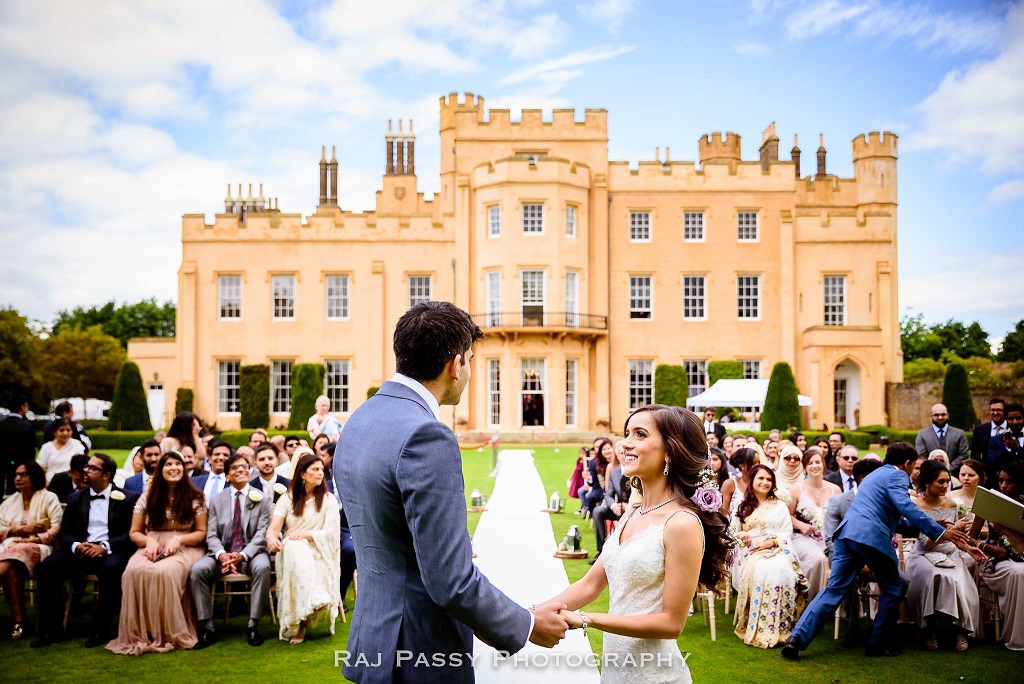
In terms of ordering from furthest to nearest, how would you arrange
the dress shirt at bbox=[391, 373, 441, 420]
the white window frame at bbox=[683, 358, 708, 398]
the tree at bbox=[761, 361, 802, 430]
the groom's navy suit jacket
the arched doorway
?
the white window frame at bbox=[683, 358, 708, 398] < the arched doorway < the tree at bbox=[761, 361, 802, 430] < the dress shirt at bbox=[391, 373, 441, 420] < the groom's navy suit jacket

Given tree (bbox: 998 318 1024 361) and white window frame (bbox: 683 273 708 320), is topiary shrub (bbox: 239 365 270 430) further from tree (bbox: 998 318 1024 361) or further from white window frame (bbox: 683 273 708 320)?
tree (bbox: 998 318 1024 361)

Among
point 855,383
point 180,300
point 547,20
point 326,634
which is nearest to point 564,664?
point 326,634

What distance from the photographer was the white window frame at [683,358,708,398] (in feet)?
110

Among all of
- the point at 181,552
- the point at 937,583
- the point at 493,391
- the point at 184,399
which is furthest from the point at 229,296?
the point at 937,583

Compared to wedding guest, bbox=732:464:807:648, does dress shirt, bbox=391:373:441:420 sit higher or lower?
higher

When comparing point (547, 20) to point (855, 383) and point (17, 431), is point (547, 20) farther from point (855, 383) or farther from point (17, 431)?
point (855, 383)

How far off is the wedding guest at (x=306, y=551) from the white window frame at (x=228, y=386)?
27723mm

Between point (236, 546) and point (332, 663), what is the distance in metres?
1.86

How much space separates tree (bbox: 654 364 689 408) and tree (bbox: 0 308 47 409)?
27839 mm

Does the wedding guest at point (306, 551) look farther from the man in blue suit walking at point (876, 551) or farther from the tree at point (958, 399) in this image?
the tree at point (958, 399)

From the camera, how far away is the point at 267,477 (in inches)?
343

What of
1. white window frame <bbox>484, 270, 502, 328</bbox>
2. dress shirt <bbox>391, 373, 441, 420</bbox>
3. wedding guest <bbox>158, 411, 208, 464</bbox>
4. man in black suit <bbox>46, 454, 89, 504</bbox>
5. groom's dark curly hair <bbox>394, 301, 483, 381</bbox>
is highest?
white window frame <bbox>484, 270, 502, 328</bbox>

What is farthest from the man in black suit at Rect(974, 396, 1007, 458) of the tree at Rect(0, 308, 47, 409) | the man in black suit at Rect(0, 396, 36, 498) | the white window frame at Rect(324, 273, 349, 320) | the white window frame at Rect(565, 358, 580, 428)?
the tree at Rect(0, 308, 47, 409)

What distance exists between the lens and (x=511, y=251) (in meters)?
32.2
